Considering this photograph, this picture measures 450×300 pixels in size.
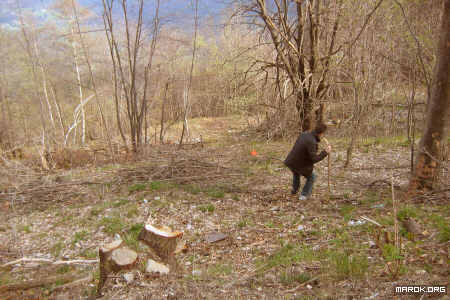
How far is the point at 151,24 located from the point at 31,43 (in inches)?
197

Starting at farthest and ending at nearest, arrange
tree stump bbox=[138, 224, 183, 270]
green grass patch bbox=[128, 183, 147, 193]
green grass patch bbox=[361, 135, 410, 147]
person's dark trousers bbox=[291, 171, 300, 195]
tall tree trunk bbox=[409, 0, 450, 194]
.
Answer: green grass patch bbox=[361, 135, 410, 147], green grass patch bbox=[128, 183, 147, 193], person's dark trousers bbox=[291, 171, 300, 195], tall tree trunk bbox=[409, 0, 450, 194], tree stump bbox=[138, 224, 183, 270]

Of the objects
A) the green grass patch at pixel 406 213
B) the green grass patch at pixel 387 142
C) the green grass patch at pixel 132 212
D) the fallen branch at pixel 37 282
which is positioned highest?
the green grass patch at pixel 387 142

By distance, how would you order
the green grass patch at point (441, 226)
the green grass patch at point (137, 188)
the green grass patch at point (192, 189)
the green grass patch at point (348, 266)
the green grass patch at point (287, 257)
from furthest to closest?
the green grass patch at point (137, 188), the green grass patch at point (192, 189), the green grass patch at point (287, 257), the green grass patch at point (441, 226), the green grass patch at point (348, 266)

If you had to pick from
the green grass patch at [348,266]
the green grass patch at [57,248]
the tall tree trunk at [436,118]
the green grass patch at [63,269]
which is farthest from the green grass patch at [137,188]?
the tall tree trunk at [436,118]

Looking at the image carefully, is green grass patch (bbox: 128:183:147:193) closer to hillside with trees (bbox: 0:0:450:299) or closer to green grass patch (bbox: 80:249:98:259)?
hillside with trees (bbox: 0:0:450:299)

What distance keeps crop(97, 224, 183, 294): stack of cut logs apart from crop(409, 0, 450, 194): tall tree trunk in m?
3.09

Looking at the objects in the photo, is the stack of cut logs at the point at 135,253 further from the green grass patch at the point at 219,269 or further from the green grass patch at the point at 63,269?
the green grass patch at the point at 63,269

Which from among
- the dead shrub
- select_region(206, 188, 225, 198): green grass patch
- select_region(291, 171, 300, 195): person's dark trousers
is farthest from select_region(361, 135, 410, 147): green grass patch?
the dead shrub

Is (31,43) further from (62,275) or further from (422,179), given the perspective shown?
(422,179)

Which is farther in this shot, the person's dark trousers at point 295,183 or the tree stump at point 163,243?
the person's dark trousers at point 295,183

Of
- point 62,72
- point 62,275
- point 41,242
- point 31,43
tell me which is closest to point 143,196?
point 41,242

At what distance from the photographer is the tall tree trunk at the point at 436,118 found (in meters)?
3.61

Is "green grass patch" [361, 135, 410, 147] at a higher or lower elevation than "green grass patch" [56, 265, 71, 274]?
higher

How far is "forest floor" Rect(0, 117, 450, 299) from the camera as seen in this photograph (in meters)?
2.73
